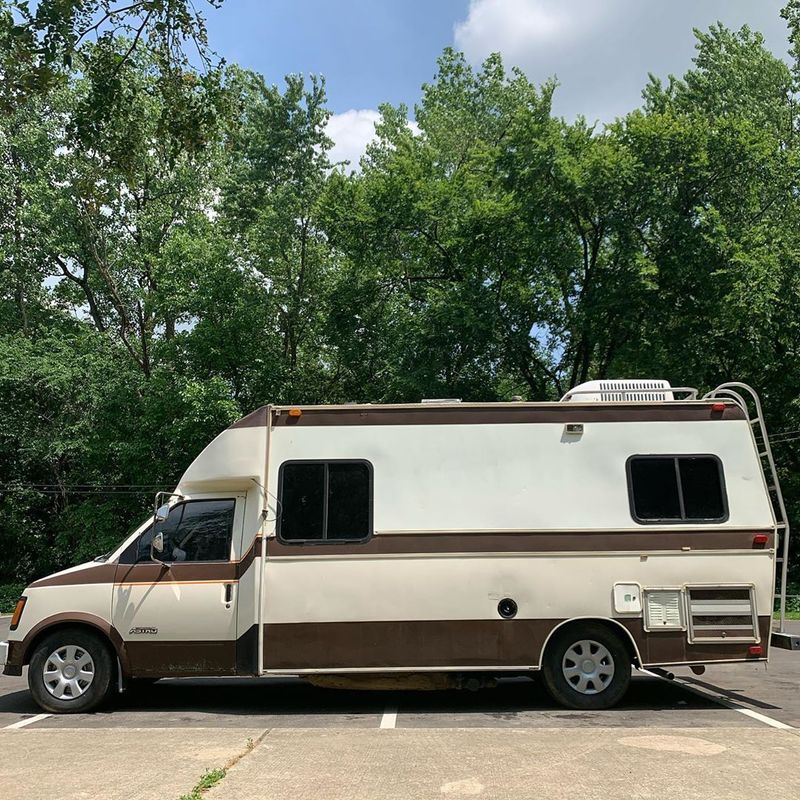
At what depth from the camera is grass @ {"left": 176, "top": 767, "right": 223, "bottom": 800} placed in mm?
5125

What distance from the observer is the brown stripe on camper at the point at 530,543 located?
8.10m

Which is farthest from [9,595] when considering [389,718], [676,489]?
[676,489]

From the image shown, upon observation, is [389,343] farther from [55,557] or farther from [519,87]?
[55,557]

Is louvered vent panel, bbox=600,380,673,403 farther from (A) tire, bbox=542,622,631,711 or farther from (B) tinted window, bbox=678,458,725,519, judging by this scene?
(A) tire, bbox=542,622,631,711

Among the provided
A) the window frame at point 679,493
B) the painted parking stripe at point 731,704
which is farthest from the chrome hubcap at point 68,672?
the painted parking stripe at point 731,704

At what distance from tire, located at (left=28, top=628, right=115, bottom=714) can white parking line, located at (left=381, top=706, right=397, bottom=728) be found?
2.71 m

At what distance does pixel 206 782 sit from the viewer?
5.43 meters

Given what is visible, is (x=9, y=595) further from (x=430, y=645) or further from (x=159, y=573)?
(x=430, y=645)

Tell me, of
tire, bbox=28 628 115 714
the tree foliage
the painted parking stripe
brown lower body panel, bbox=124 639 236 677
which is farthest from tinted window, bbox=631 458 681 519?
the tree foliage

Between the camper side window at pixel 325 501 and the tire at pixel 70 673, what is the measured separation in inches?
84.8

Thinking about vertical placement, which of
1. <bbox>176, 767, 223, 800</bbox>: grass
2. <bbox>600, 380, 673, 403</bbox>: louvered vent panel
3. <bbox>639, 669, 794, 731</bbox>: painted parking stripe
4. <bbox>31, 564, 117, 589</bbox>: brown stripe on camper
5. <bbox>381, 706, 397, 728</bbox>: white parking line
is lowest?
<bbox>176, 767, 223, 800</bbox>: grass

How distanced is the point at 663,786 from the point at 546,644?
2.75 meters

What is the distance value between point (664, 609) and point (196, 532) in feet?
15.2

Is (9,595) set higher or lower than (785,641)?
higher
